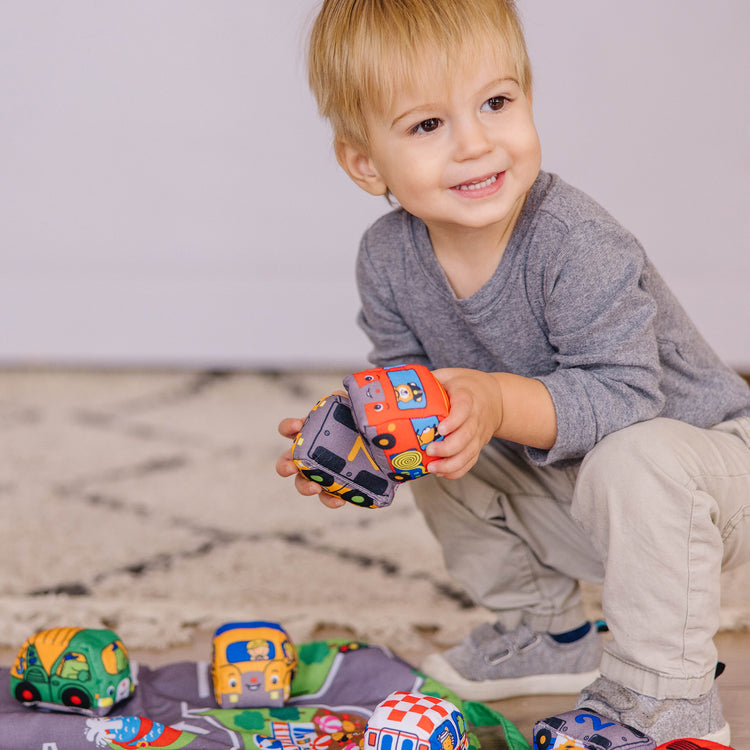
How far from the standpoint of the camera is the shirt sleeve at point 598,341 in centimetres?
85

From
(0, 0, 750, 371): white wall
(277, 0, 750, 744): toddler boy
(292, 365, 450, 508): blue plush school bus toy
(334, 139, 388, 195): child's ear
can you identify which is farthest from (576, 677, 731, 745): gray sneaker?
(0, 0, 750, 371): white wall

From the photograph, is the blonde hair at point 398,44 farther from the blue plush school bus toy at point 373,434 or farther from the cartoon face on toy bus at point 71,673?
the cartoon face on toy bus at point 71,673

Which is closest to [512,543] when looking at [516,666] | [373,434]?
[516,666]

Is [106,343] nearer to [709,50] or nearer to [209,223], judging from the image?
[209,223]

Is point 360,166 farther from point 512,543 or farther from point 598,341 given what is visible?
point 512,543

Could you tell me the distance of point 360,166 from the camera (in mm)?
956

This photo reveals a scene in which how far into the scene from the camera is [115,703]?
0.92 m

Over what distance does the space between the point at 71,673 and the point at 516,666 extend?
429 mm

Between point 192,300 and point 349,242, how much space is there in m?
0.34

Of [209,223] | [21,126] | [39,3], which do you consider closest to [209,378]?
[209,223]

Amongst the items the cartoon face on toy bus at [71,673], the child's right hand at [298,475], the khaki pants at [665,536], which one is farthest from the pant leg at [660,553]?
the cartoon face on toy bus at [71,673]

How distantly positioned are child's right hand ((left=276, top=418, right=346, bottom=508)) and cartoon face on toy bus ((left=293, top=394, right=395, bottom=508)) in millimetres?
29

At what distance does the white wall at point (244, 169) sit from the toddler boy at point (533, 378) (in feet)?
3.01

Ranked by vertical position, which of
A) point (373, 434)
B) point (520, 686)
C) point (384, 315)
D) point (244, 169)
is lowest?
point (520, 686)
